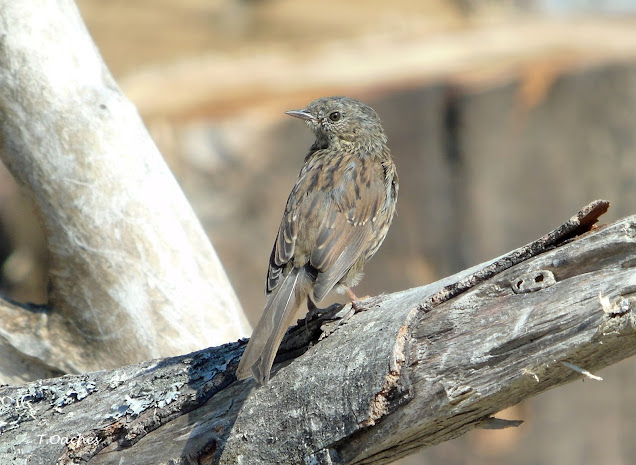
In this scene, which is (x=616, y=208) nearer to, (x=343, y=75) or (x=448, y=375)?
(x=343, y=75)

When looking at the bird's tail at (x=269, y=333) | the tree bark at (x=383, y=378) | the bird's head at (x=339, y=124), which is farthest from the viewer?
the bird's head at (x=339, y=124)

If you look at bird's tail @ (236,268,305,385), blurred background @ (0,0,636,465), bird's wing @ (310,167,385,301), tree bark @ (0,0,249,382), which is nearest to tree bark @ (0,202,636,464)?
bird's tail @ (236,268,305,385)

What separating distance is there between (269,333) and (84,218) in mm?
1702

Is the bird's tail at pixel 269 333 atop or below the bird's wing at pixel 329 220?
below

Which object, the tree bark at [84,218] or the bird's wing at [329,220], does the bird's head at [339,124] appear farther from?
the tree bark at [84,218]

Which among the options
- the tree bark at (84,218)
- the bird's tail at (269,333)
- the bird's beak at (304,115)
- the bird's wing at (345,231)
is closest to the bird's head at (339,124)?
the bird's beak at (304,115)

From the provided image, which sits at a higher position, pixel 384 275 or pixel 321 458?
pixel 384 275

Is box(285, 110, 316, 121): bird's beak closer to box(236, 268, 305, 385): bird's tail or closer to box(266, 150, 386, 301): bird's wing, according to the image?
box(266, 150, 386, 301): bird's wing

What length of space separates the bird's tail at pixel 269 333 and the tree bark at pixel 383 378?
11 centimetres

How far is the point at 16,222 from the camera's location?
8094 millimetres

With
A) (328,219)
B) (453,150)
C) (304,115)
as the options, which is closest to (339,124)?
(304,115)

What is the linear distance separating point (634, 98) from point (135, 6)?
27.4 feet

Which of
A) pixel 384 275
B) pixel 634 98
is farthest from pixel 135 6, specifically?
Answer: pixel 634 98

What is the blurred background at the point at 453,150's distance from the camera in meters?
9.88
